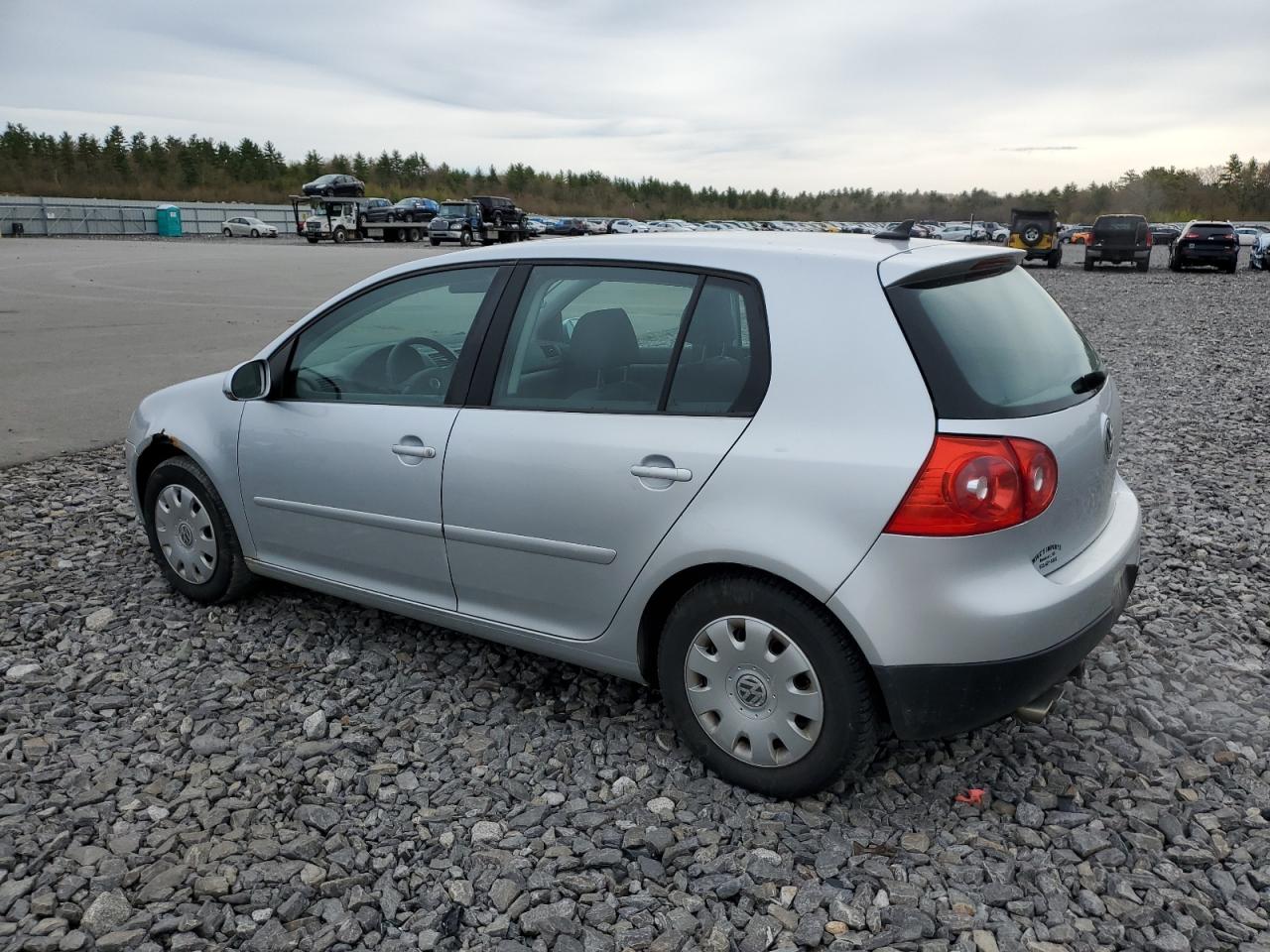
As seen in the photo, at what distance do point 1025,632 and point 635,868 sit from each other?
1.22 meters

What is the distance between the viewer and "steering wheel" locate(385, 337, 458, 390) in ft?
12.4

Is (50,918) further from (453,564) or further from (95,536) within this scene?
(95,536)

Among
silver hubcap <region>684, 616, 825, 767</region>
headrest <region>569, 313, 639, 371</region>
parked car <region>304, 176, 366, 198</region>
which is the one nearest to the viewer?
silver hubcap <region>684, 616, 825, 767</region>

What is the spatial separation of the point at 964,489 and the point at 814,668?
0.64 metres

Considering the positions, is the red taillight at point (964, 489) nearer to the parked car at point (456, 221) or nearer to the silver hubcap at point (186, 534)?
the silver hubcap at point (186, 534)

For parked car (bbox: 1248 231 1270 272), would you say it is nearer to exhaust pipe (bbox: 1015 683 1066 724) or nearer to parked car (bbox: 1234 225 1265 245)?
parked car (bbox: 1234 225 1265 245)

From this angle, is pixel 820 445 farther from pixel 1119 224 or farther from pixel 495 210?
→ pixel 495 210

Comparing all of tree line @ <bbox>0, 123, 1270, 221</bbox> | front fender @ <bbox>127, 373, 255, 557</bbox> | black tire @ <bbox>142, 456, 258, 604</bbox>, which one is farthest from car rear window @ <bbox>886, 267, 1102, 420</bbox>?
tree line @ <bbox>0, 123, 1270, 221</bbox>

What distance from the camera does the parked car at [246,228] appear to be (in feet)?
184

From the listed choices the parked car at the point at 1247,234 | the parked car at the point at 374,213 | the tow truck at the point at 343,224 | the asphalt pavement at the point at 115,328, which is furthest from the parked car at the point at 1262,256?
the parked car at the point at 374,213

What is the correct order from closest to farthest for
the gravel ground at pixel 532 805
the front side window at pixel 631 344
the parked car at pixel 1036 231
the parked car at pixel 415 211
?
the gravel ground at pixel 532 805
the front side window at pixel 631 344
the parked car at pixel 1036 231
the parked car at pixel 415 211

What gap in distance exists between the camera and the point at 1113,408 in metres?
3.29

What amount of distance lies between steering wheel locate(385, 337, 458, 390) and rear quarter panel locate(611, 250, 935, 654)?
1337mm

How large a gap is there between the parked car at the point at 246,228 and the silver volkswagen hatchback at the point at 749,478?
57.1m
